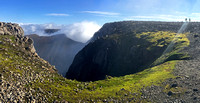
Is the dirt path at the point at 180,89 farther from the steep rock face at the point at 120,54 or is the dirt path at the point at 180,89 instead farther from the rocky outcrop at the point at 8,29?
the rocky outcrop at the point at 8,29

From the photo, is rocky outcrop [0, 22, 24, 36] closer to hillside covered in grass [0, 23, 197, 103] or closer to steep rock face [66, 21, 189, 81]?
hillside covered in grass [0, 23, 197, 103]

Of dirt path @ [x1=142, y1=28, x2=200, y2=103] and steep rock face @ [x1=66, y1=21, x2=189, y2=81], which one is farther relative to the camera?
steep rock face @ [x1=66, y1=21, x2=189, y2=81]

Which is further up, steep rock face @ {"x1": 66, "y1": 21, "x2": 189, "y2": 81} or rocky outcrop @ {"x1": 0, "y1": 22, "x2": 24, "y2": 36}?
rocky outcrop @ {"x1": 0, "y1": 22, "x2": 24, "y2": 36}

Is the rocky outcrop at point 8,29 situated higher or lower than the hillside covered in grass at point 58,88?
higher

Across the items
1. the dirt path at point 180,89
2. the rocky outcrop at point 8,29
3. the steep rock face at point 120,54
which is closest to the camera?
the dirt path at point 180,89

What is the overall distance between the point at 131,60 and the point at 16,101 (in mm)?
83187

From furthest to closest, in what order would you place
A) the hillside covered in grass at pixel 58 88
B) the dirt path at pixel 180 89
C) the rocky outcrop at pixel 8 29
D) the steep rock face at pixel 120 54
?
the steep rock face at pixel 120 54 < the rocky outcrop at pixel 8 29 < the dirt path at pixel 180 89 < the hillside covered in grass at pixel 58 88

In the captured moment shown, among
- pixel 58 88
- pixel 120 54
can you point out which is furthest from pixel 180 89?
pixel 120 54

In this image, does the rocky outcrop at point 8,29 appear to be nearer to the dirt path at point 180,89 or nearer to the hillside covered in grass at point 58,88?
the hillside covered in grass at point 58,88

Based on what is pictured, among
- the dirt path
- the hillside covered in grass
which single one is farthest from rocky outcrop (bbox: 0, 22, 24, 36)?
the dirt path

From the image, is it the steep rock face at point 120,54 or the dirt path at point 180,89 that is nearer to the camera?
the dirt path at point 180,89

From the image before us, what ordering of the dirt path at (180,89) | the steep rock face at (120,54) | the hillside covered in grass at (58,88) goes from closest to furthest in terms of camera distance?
the hillside covered in grass at (58,88), the dirt path at (180,89), the steep rock face at (120,54)

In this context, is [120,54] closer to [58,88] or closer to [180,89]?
[180,89]

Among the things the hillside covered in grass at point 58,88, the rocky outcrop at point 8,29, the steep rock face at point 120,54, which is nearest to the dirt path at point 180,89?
the hillside covered in grass at point 58,88
